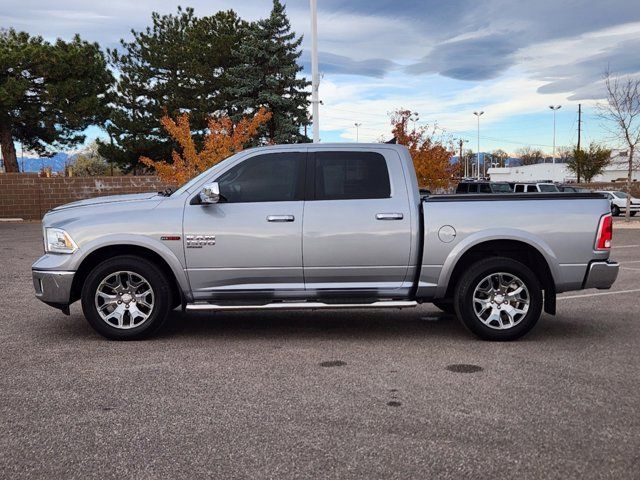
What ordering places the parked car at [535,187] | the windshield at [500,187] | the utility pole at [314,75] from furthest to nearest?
the parked car at [535,187] → the windshield at [500,187] → the utility pole at [314,75]

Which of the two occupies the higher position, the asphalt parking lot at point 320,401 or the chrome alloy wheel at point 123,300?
the chrome alloy wheel at point 123,300

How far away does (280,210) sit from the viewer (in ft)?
22.1

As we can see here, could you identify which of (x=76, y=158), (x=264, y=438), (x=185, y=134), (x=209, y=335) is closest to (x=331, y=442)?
(x=264, y=438)

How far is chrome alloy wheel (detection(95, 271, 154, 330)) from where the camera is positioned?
672 cm

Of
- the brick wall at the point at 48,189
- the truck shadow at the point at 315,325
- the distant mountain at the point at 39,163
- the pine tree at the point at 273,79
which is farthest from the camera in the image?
the distant mountain at the point at 39,163

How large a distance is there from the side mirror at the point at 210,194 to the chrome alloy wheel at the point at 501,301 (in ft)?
9.13

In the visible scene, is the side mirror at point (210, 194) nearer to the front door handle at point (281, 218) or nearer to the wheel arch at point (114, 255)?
the front door handle at point (281, 218)

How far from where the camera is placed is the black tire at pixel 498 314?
21.9 feet

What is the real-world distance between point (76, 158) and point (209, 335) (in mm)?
102843

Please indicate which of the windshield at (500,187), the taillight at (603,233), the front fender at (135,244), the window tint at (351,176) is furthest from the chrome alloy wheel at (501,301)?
the windshield at (500,187)

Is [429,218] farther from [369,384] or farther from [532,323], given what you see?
[369,384]

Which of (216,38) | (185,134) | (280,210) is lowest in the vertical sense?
(280,210)

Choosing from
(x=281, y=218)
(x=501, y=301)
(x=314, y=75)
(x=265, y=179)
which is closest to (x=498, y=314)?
(x=501, y=301)

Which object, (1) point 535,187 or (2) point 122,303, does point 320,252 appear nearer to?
(2) point 122,303
